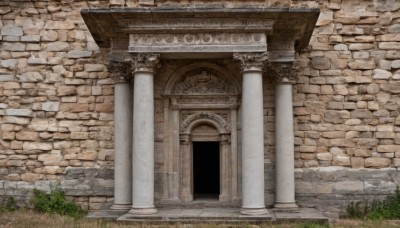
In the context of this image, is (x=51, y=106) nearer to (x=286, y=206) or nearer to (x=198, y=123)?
(x=198, y=123)

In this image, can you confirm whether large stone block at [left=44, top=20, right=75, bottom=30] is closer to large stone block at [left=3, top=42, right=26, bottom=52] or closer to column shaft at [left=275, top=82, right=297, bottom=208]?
large stone block at [left=3, top=42, right=26, bottom=52]

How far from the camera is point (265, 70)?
12727 mm

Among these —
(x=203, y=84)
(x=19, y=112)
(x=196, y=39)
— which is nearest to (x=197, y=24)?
(x=196, y=39)

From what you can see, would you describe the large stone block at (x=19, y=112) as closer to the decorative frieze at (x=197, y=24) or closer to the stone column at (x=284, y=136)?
the decorative frieze at (x=197, y=24)

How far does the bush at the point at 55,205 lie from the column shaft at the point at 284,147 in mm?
5380

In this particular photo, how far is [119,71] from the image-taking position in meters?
12.7

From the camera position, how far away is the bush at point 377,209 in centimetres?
1270

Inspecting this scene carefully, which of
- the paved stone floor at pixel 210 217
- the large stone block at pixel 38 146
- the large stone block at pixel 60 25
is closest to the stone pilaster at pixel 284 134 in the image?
the paved stone floor at pixel 210 217

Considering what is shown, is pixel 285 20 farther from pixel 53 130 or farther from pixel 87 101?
pixel 53 130

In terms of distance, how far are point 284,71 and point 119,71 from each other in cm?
431

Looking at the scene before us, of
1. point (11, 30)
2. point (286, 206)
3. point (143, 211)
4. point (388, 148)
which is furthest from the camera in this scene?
point (11, 30)

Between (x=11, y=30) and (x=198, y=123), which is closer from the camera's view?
(x=198, y=123)

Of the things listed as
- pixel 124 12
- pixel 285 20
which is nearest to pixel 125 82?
pixel 124 12

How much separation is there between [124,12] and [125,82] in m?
2.14
